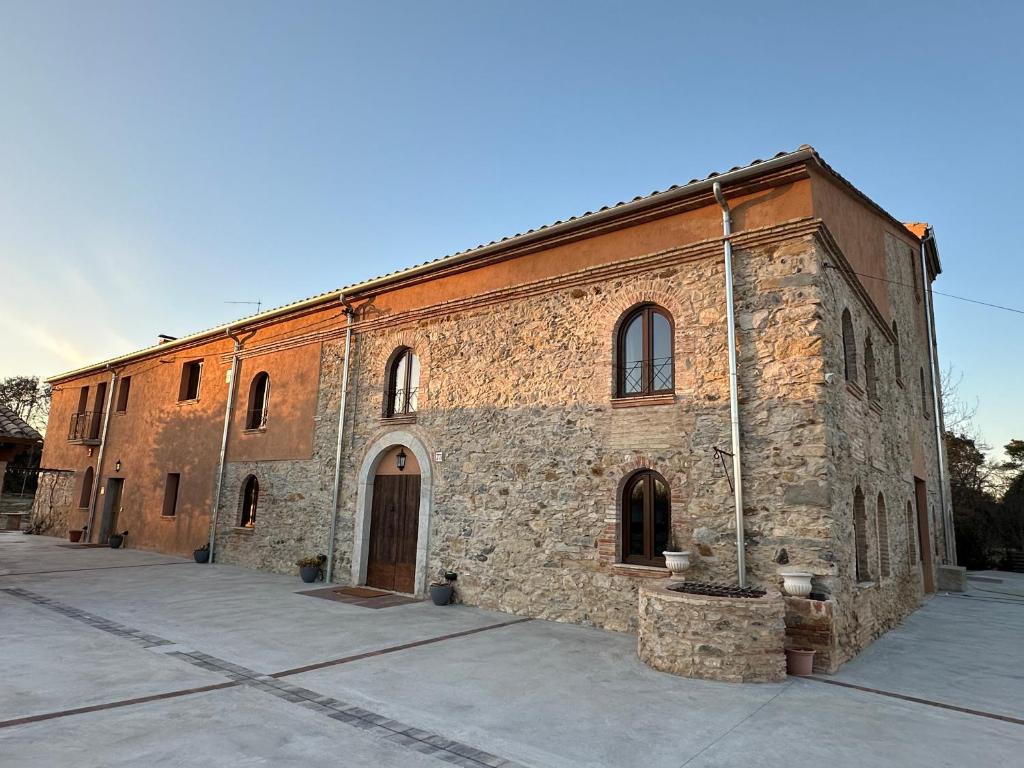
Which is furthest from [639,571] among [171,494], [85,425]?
[85,425]

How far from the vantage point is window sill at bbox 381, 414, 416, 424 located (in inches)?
438

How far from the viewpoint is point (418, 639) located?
24.1 ft

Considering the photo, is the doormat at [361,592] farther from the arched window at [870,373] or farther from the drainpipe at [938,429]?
the drainpipe at [938,429]

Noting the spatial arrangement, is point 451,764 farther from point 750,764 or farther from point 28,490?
point 28,490

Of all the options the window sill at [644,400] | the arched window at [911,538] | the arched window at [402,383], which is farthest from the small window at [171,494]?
the arched window at [911,538]

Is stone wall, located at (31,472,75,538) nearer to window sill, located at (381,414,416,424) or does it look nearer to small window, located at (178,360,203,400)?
small window, located at (178,360,203,400)

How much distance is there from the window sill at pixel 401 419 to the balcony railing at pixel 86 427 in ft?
46.1

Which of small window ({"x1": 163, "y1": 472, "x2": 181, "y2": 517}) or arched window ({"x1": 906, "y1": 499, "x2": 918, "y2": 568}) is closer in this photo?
arched window ({"x1": 906, "y1": 499, "x2": 918, "y2": 568})

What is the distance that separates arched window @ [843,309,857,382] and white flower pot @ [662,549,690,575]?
3.65 metres

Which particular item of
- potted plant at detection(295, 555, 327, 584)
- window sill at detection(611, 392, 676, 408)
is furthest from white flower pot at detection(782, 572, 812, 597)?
potted plant at detection(295, 555, 327, 584)

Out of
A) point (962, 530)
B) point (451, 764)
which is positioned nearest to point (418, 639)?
point (451, 764)

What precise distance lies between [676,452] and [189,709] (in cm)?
591

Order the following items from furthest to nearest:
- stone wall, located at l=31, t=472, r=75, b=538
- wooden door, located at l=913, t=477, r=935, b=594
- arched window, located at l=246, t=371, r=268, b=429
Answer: stone wall, located at l=31, t=472, r=75, b=538
arched window, located at l=246, t=371, r=268, b=429
wooden door, located at l=913, t=477, r=935, b=594

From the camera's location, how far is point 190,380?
57.2ft
